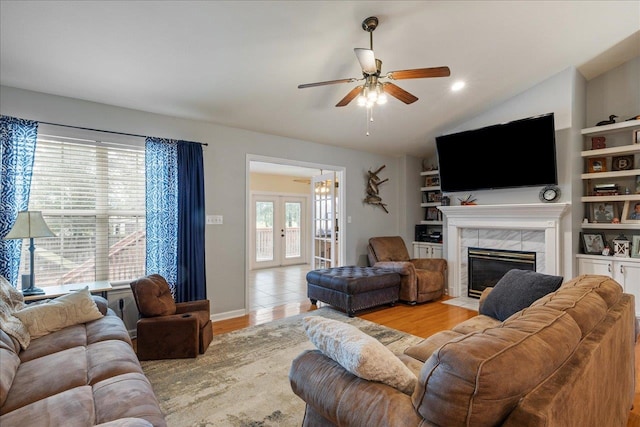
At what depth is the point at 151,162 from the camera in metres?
3.59

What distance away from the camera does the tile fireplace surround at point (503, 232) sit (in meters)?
4.11

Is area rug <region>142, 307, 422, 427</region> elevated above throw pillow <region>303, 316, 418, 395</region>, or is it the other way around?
throw pillow <region>303, 316, 418, 395</region>

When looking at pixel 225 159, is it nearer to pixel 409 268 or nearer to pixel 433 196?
pixel 409 268

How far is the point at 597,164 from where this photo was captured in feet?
14.0

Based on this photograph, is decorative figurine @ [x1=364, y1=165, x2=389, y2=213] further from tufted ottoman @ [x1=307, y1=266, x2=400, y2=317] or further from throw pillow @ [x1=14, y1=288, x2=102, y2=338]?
throw pillow @ [x1=14, y1=288, x2=102, y2=338]

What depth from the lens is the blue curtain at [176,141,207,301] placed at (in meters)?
3.76

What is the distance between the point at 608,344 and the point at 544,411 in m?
0.86

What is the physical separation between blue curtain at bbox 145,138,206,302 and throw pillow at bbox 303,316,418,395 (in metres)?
2.83

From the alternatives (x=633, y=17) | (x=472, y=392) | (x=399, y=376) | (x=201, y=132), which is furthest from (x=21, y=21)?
(x=633, y=17)

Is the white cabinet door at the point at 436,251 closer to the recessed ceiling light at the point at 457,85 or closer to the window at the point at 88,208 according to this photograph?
the recessed ceiling light at the point at 457,85

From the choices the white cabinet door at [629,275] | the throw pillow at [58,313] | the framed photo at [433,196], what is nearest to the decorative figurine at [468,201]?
the framed photo at [433,196]

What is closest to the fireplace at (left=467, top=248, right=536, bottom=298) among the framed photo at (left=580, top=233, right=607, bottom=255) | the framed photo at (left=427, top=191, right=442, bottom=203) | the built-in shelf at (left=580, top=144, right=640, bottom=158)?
the framed photo at (left=580, top=233, right=607, bottom=255)

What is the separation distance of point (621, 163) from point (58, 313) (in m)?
6.20

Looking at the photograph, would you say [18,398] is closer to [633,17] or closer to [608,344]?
[608,344]
